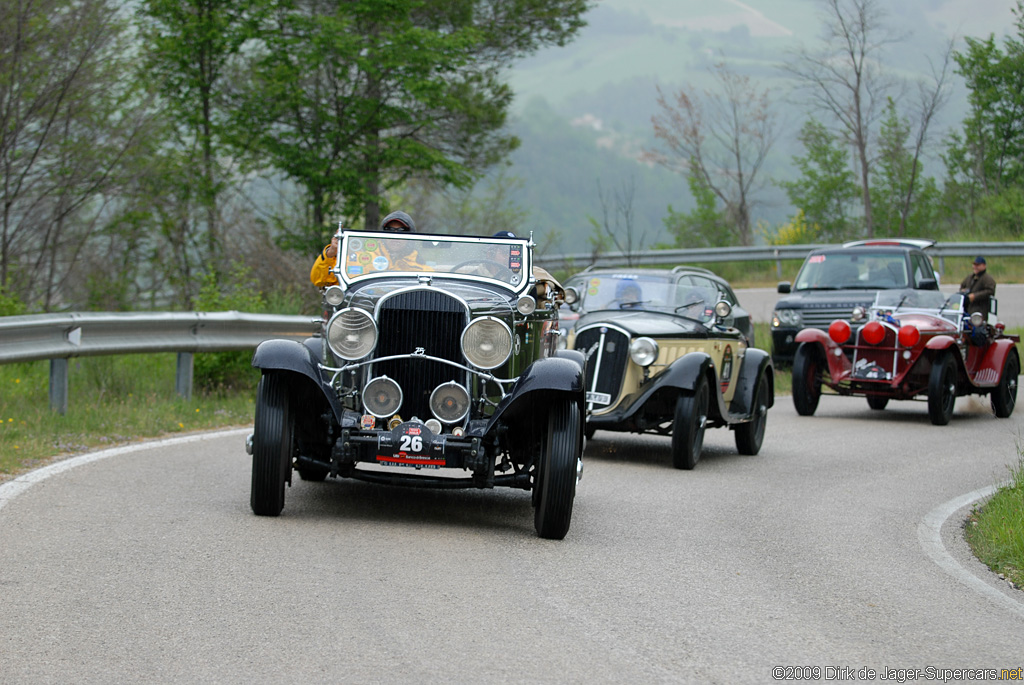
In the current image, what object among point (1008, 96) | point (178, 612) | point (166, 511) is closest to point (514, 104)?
point (1008, 96)

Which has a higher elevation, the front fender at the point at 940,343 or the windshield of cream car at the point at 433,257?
the windshield of cream car at the point at 433,257

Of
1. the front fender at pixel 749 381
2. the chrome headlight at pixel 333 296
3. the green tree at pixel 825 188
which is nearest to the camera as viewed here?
the chrome headlight at pixel 333 296

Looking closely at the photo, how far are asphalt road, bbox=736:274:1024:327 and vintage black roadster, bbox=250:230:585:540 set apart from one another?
18.6m

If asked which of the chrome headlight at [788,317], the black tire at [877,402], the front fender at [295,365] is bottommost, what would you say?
the black tire at [877,402]

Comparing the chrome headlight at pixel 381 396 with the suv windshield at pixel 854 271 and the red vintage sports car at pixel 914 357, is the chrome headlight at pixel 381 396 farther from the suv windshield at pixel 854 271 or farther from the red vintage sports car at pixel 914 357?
the suv windshield at pixel 854 271

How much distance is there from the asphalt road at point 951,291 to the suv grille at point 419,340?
1879 cm

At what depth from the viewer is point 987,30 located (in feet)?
107

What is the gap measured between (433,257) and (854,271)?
1232 centimetres

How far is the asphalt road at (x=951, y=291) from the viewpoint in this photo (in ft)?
82.5

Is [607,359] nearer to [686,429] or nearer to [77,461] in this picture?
[686,429]

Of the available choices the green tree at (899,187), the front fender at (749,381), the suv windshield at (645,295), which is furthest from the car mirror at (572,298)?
the green tree at (899,187)

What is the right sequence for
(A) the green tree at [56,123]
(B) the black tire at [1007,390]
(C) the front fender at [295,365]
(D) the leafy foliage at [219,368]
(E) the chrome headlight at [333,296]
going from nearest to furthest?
(C) the front fender at [295,365] < (E) the chrome headlight at [333,296] < (D) the leafy foliage at [219,368] < (B) the black tire at [1007,390] < (A) the green tree at [56,123]

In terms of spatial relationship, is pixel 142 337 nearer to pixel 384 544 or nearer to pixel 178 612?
pixel 384 544

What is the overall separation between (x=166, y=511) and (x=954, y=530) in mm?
5131
